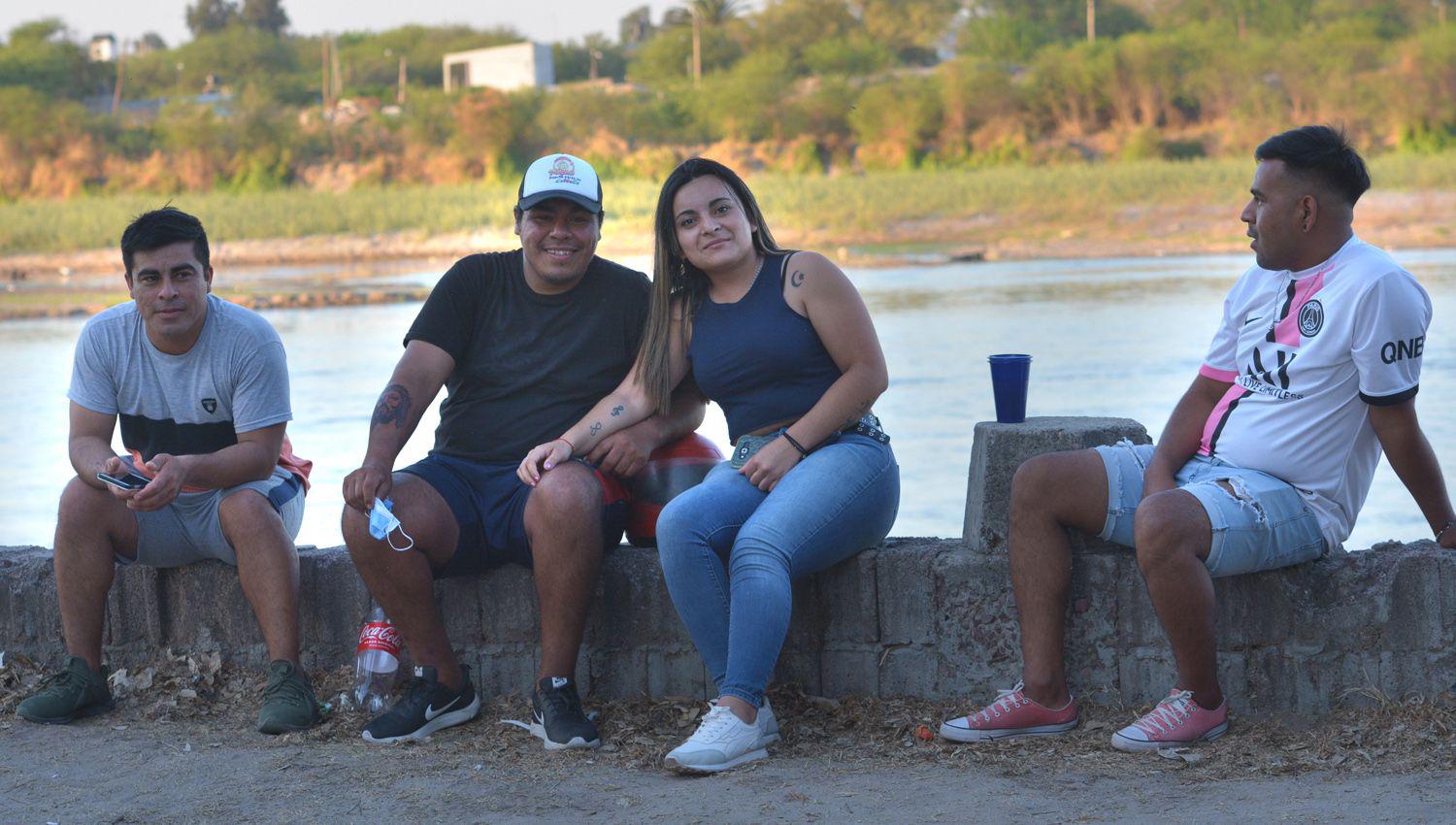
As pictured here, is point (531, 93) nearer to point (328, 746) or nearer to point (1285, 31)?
point (1285, 31)

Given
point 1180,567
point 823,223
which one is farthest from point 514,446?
point 823,223

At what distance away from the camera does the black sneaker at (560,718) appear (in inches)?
152

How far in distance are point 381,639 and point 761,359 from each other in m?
1.16

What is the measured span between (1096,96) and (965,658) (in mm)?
36199

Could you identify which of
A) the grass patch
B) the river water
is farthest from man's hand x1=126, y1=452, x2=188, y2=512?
the grass patch

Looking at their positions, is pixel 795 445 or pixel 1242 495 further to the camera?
pixel 795 445

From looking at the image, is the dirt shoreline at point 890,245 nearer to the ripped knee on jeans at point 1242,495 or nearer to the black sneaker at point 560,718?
the black sneaker at point 560,718

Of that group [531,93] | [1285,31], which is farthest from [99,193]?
[1285,31]

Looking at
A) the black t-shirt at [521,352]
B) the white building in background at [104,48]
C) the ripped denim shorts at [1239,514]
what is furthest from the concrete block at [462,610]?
the white building in background at [104,48]

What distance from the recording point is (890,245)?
94.0 feet

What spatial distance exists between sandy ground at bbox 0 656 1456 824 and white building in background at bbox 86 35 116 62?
6576cm

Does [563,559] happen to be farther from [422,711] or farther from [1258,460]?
[1258,460]

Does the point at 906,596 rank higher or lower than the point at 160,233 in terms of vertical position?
lower

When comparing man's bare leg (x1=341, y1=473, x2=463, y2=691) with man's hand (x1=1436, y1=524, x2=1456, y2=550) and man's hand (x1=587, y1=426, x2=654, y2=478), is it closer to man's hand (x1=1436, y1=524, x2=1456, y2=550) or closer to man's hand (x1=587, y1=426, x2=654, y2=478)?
man's hand (x1=587, y1=426, x2=654, y2=478)
